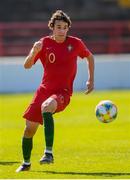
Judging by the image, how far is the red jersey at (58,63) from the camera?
404 inches

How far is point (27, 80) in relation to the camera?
82.5 ft

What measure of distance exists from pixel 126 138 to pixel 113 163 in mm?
3159

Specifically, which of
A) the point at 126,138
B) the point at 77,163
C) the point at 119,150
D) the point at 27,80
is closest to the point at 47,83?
the point at 77,163

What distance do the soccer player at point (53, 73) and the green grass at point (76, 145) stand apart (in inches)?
16.9

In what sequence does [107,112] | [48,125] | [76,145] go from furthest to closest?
[76,145] → [107,112] → [48,125]

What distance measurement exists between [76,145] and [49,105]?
3068 mm

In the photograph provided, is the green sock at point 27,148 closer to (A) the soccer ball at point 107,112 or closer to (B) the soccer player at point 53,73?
(B) the soccer player at point 53,73

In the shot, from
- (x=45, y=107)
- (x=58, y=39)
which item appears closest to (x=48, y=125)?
(x=45, y=107)

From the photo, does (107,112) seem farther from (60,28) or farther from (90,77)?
(60,28)

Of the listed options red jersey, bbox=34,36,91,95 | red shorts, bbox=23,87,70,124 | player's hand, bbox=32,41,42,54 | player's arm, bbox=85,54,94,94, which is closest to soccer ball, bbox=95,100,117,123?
player's arm, bbox=85,54,94,94

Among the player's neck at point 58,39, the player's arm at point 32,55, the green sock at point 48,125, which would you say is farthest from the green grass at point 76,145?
the player's neck at point 58,39

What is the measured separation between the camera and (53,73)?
1024 centimetres

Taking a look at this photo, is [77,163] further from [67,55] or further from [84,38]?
[84,38]

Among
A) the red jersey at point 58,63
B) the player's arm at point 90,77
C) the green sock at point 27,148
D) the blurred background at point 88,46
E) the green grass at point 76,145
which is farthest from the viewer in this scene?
the blurred background at point 88,46
